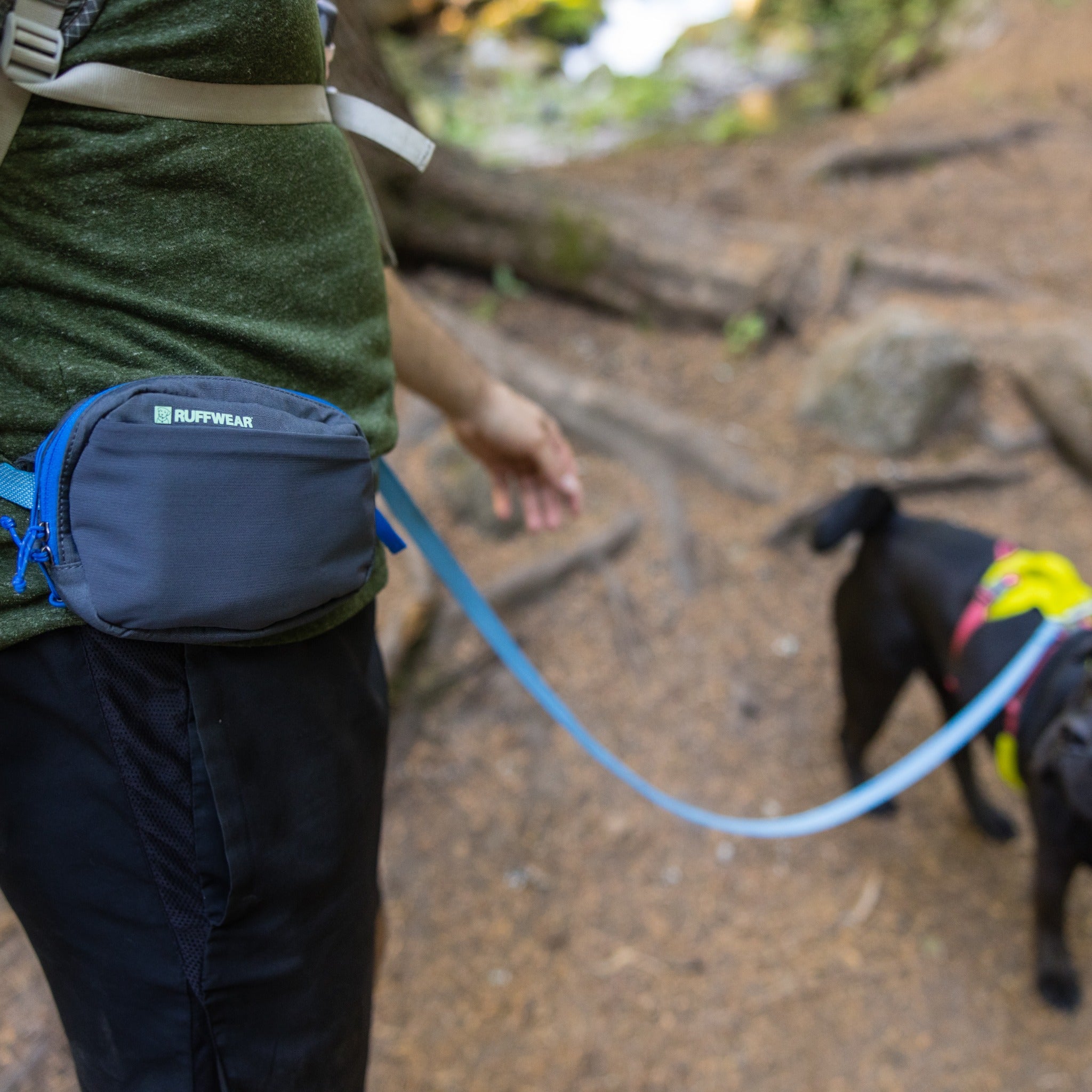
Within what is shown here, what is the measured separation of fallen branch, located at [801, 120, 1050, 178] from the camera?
4957 mm

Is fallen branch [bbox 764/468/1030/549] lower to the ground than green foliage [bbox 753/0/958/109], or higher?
lower

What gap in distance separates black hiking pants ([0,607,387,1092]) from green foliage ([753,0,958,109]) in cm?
751

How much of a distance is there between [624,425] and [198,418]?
2741mm

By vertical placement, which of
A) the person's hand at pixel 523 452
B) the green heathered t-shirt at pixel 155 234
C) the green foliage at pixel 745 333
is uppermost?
the green heathered t-shirt at pixel 155 234

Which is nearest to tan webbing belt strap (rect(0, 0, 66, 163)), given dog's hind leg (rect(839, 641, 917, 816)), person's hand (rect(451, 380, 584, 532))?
person's hand (rect(451, 380, 584, 532))

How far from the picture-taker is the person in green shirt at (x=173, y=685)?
766 millimetres

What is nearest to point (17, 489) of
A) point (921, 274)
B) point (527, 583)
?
point (527, 583)

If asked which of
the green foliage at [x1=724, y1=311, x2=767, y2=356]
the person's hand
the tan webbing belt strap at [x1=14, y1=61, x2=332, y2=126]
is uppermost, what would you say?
the tan webbing belt strap at [x1=14, y1=61, x2=332, y2=126]

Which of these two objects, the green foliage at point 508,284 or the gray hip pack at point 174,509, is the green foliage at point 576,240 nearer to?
the green foliage at point 508,284

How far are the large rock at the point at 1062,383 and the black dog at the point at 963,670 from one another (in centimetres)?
153

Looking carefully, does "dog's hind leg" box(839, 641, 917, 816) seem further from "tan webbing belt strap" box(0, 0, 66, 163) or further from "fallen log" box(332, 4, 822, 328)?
"tan webbing belt strap" box(0, 0, 66, 163)

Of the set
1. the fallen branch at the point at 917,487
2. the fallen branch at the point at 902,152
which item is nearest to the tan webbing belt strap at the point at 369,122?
the fallen branch at the point at 917,487

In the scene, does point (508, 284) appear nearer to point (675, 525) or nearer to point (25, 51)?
point (675, 525)

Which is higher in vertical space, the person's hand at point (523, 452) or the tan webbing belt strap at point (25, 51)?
the tan webbing belt strap at point (25, 51)
